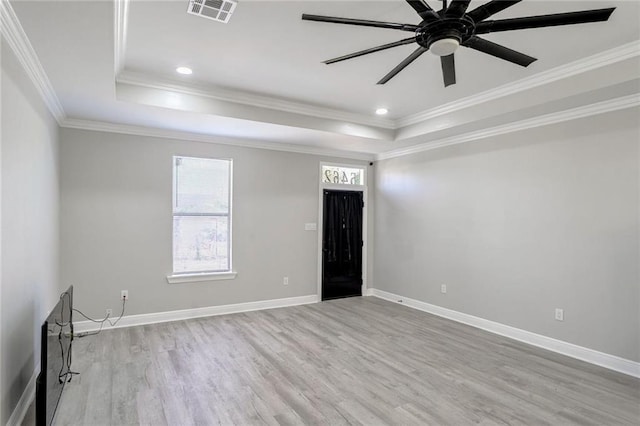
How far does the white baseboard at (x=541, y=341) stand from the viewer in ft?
11.3

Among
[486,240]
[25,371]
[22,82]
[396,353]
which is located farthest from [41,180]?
[486,240]

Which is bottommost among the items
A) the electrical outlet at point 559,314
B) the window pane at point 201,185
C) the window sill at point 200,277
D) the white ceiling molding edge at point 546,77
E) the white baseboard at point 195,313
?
the white baseboard at point 195,313

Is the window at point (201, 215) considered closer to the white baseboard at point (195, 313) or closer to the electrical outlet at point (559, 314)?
the white baseboard at point (195, 313)

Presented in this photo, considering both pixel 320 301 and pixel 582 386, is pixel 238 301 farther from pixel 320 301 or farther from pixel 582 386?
pixel 582 386

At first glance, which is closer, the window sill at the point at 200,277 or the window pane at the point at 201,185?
the window sill at the point at 200,277

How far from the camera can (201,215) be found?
17.0 feet

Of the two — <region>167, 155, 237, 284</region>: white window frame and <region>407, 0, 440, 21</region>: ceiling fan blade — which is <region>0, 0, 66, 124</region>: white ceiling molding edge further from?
<region>407, 0, 440, 21</region>: ceiling fan blade

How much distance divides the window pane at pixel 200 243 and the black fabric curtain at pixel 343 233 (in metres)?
1.72

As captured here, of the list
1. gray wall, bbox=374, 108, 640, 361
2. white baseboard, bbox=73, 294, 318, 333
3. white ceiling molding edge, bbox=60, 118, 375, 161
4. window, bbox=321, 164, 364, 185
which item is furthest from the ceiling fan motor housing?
white baseboard, bbox=73, 294, 318, 333

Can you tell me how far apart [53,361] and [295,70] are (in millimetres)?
2992

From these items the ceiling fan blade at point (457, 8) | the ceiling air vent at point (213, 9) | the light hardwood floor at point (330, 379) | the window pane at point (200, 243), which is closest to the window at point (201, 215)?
the window pane at point (200, 243)

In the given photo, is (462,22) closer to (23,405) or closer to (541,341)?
(541,341)

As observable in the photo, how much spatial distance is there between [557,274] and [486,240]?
92 cm

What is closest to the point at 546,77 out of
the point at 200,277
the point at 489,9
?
the point at 489,9
